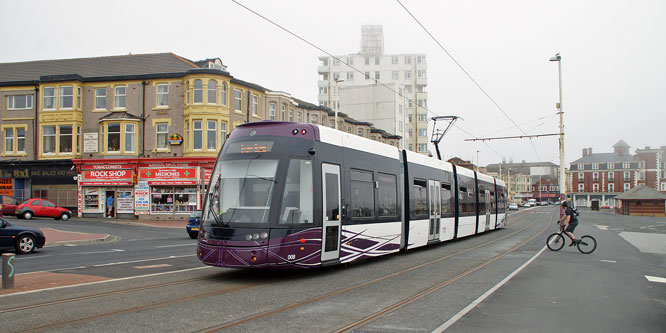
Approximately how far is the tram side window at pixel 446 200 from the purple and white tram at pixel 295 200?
5275mm

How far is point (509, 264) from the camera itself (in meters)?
13.5

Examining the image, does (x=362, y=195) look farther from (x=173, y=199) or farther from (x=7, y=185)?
(x=7, y=185)

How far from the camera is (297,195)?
1033 cm

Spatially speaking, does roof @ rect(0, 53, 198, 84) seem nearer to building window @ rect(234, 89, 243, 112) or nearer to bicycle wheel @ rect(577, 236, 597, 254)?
building window @ rect(234, 89, 243, 112)

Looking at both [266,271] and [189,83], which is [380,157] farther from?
[189,83]

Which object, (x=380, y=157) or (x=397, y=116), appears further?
(x=397, y=116)

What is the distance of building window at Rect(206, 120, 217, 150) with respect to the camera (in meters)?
37.8

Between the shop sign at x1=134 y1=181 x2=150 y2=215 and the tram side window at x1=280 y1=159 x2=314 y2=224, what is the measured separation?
3047 centimetres

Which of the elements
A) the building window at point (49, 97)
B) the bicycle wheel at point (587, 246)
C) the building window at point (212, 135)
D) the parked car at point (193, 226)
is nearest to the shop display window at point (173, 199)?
the building window at point (212, 135)

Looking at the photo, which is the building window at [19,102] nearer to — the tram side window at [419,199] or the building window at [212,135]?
the building window at [212,135]

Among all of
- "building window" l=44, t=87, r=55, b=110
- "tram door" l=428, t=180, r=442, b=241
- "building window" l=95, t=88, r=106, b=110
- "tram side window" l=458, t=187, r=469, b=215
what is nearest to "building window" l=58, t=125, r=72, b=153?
"building window" l=44, t=87, r=55, b=110

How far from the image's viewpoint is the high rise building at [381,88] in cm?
7938

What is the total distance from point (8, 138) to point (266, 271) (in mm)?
37421

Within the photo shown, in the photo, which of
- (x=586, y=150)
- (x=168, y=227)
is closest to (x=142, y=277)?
(x=168, y=227)
